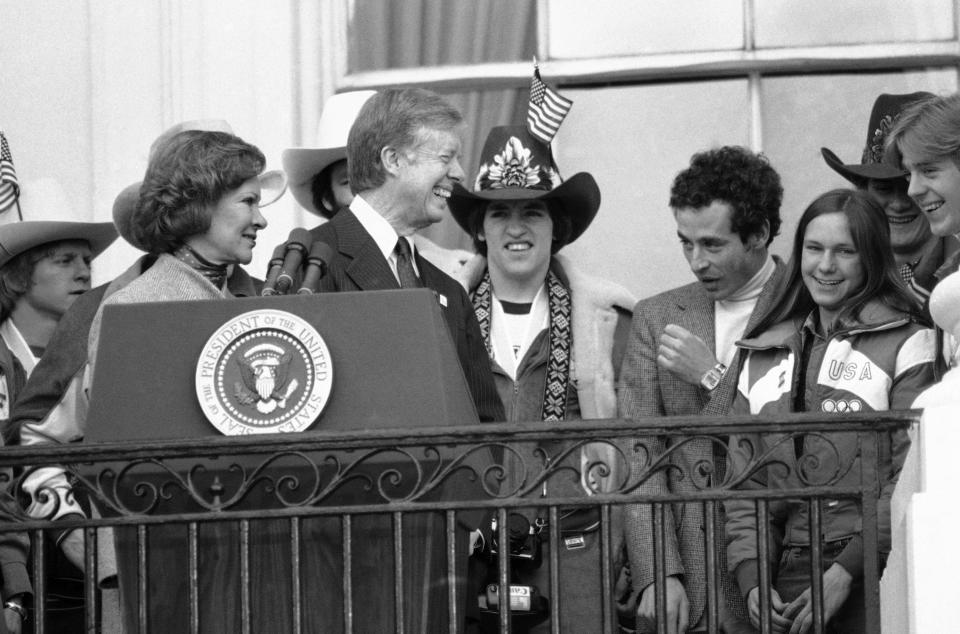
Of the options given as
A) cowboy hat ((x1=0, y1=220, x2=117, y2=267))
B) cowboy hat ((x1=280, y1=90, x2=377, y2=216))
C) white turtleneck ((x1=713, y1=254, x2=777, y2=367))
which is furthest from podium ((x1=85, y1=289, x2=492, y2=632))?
cowboy hat ((x1=280, y1=90, x2=377, y2=216))

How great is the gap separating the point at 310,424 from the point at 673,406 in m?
1.76

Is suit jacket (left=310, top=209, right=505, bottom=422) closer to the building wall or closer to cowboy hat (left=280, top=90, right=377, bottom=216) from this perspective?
cowboy hat (left=280, top=90, right=377, bottom=216)

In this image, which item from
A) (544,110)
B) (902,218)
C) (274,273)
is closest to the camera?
(274,273)

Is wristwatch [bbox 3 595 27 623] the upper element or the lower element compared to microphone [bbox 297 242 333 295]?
lower

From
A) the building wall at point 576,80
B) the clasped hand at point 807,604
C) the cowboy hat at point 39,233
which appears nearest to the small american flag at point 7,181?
the building wall at point 576,80

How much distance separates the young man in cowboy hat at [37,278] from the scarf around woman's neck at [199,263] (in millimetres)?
926

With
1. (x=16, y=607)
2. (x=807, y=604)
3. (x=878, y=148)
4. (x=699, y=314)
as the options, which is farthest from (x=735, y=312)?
(x=16, y=607)

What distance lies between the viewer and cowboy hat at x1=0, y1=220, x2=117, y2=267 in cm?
719

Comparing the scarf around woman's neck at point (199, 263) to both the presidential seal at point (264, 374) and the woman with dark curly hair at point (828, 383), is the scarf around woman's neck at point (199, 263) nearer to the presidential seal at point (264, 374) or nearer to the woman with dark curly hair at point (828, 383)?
the presidential seal at point (264, 374)

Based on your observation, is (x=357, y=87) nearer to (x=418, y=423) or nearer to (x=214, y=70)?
(x=214, y=70)

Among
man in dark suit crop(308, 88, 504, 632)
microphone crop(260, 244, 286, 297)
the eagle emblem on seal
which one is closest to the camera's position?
the eagle emblem on seal

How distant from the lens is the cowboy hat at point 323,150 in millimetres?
7305

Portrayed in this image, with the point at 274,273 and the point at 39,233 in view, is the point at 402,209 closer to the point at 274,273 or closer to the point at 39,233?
the point at 274,273

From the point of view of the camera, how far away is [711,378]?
21.8ft
